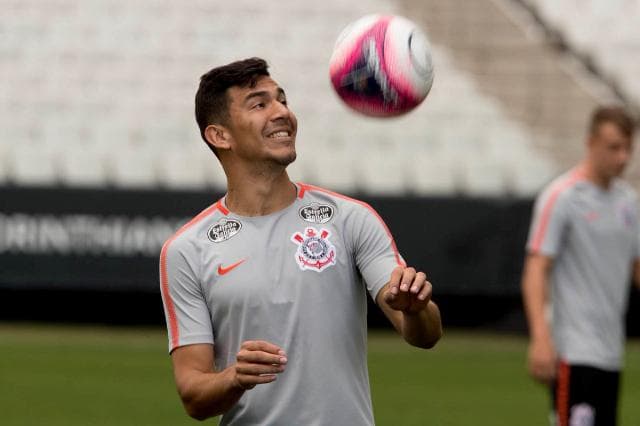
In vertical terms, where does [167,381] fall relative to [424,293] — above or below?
below

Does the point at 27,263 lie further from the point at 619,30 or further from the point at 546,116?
Answer: the point at 619,30

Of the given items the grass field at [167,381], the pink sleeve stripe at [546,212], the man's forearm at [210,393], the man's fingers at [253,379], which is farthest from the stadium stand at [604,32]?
the man's fingers at [253,379]

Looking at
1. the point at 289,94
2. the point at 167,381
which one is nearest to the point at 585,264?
the point at 167,381

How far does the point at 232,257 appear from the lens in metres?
3.78

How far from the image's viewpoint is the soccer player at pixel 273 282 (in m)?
3.69

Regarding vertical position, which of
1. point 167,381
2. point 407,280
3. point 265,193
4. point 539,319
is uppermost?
point 265,193

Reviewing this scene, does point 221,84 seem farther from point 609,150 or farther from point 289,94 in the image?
point 289,94

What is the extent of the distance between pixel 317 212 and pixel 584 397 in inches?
97.2

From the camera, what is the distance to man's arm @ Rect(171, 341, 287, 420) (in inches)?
132

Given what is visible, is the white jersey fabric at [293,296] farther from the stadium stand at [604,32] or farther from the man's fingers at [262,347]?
the stadium stand at [604,32]

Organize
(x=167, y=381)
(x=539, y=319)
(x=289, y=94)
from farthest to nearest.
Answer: (x=289, y=94), (x=167, y=381), (x=539, y=319)

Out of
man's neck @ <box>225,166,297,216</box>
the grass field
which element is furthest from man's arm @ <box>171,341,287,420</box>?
the grass field

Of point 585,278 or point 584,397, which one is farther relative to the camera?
point 585,278

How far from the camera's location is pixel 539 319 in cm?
584
